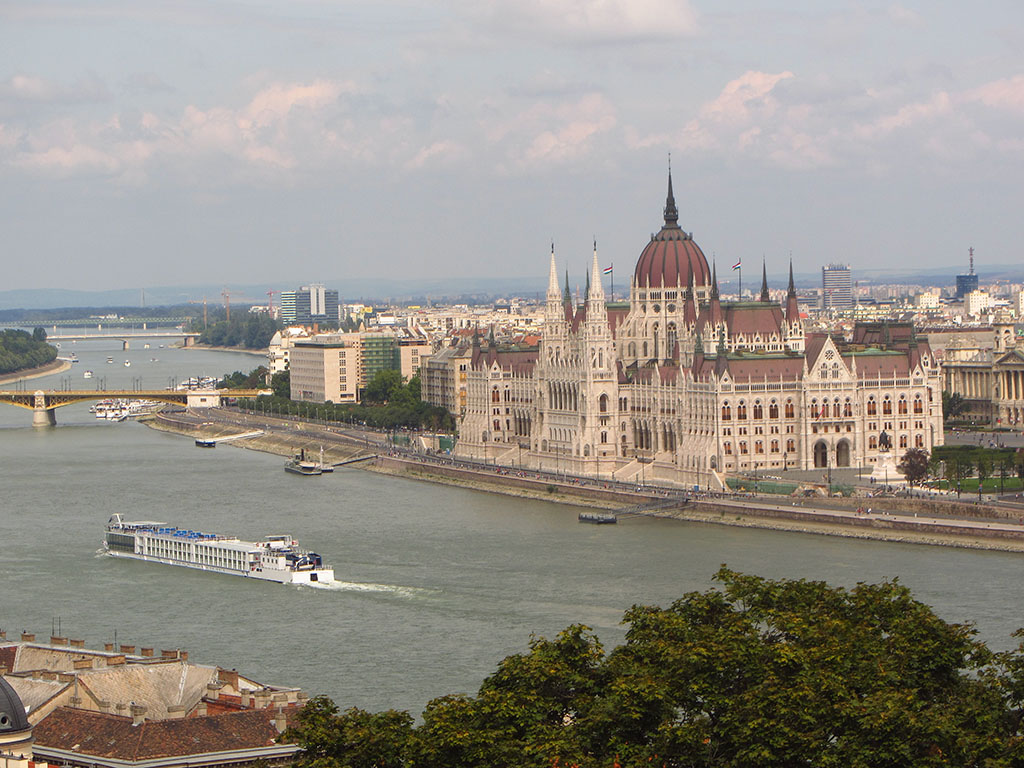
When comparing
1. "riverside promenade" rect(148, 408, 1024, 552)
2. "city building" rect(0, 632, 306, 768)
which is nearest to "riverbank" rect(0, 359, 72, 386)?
"riverside promenade" rect(148, 408, 1024, 552)

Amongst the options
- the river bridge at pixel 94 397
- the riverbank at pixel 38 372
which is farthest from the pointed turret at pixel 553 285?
the riverbank at pixel 38 372

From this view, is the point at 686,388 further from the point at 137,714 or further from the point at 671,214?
the point at 137,714

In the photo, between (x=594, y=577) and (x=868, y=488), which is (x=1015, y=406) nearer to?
(x=868, y=488)

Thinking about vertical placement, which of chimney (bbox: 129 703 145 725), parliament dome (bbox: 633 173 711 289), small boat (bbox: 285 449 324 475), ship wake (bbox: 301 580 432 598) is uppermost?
parliament dome (bbox: 633 173 711 289)

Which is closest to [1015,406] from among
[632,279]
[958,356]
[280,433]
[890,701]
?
[958,356]

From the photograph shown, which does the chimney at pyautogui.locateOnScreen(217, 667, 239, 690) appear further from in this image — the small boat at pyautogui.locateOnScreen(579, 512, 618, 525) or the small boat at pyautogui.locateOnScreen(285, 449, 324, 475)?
the small boat at pyautogui.locateOnScreen(285, 449, 324, 475)
